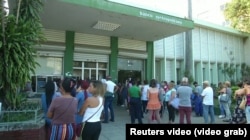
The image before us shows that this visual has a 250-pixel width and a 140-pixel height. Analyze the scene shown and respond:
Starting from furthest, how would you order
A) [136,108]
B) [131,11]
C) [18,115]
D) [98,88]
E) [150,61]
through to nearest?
[150,61] < [131,11] < [136,108] < [18,115] < [98,88]

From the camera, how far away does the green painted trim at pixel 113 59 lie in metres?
18.1

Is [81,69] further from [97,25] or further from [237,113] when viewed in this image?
[237,113]

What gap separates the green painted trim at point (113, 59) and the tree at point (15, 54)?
1032 cm

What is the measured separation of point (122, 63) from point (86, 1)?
778 cm

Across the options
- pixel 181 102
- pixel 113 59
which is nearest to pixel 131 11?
pixel 113 59

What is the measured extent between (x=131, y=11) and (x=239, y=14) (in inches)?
621

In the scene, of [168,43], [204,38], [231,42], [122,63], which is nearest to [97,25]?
[122,63]

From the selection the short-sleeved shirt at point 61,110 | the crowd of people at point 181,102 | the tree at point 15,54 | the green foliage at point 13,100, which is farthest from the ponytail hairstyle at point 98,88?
the crowd of people at point 181,102

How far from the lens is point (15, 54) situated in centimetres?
711

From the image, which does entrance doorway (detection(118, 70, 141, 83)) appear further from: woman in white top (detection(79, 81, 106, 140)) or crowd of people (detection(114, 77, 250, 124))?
woman in white top (detection(79, 81, 106, 140))

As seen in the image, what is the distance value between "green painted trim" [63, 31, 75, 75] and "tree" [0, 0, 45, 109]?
8.42 metres

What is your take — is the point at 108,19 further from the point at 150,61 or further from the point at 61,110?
the point at 61,110

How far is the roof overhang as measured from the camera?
12.2 meters

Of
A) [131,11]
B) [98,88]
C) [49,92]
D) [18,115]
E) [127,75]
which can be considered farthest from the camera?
[127,75]
